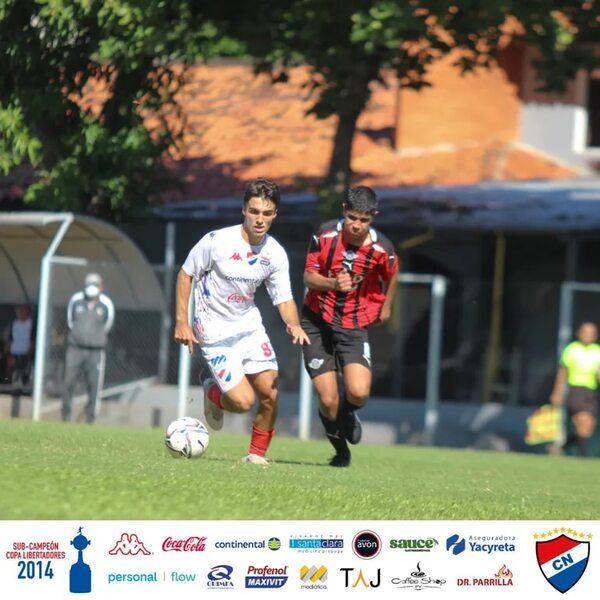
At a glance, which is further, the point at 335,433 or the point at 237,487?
the point at 335,433

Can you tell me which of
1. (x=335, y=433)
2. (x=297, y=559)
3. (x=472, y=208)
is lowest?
(x=335, y=433)

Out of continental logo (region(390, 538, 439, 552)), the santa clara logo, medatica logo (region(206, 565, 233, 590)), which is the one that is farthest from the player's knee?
medatica logo (region(206, 565, 233, 590))

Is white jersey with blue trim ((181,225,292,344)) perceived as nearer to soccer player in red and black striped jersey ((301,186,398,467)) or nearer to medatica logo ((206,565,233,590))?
soccer player in red and black striped jersey ((301,186,398,467))

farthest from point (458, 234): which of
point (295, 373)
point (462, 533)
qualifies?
point (462, 533)

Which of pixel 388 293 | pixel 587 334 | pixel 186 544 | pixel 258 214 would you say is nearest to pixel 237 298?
pixel 258 214

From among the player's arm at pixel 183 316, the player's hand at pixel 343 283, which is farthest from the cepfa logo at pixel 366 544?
the player's hand at pixel 343 283

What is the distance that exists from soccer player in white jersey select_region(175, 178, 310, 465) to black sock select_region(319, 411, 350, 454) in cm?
95

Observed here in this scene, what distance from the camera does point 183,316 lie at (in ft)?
38.5

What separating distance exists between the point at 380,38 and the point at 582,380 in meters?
5.55

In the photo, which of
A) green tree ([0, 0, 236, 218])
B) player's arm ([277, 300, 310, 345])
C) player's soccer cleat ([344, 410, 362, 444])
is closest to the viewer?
player's arm ([277, 300, 310, 345])

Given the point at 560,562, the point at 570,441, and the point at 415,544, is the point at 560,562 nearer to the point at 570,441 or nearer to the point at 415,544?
the point at 415,544

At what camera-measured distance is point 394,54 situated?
24.3 m

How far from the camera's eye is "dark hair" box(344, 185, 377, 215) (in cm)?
1244

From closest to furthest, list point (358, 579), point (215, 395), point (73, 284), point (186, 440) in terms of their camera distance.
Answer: point (358, 579)
point (186, 440)
point (215, 395)
point (73, 284)
